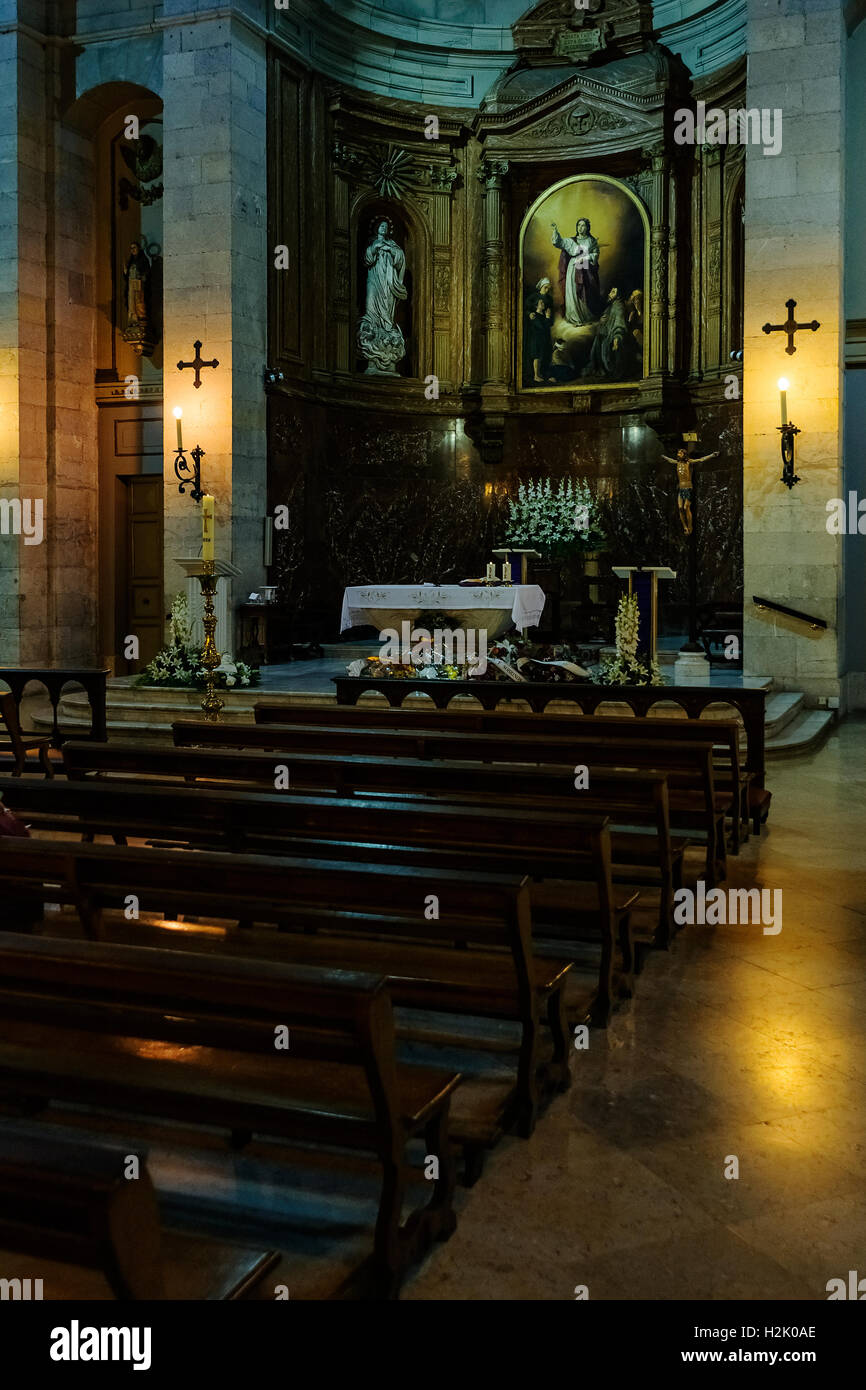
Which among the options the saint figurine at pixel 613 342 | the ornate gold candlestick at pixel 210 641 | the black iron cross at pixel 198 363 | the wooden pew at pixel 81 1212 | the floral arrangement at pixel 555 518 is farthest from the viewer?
the saint figurine at pixel 613 342

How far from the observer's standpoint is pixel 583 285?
17.9 metres

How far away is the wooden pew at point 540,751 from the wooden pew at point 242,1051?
313 centimetres

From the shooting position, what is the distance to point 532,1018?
348 centimetres

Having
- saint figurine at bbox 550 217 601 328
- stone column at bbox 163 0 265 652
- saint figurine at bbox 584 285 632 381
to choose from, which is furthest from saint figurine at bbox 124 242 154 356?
saint figurine at bbox 584 285 632 381

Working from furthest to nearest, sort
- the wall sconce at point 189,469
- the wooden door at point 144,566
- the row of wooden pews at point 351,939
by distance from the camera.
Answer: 1. the wooden door at point 144,566
2. the wall sconce at point 189,469
3. the row of wooden pews at point 351,939

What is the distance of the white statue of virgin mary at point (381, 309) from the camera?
1759 centimetres

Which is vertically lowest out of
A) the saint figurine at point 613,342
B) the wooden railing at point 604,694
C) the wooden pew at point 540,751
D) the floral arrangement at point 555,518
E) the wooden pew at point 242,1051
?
the wooden pew at point 242,1051

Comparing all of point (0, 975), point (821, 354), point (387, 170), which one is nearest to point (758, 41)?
point (821, 354)

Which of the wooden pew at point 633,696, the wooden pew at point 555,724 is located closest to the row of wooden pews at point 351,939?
the wooden pew at point 555,724

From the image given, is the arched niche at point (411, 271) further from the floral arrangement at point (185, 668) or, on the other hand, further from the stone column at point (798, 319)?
the floral arrangement at point (185, 668)

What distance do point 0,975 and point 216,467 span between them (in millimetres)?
12830

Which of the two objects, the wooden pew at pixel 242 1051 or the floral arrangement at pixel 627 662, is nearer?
the wooden pew at pixel 242 1051

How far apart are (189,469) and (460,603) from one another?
4.08m

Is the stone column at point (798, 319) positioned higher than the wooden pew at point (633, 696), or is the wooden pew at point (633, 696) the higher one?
the stone column at point (798, 319)
